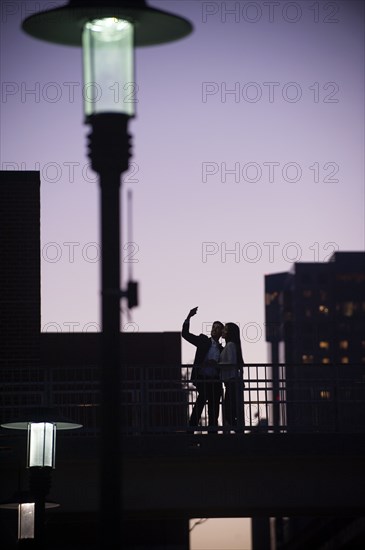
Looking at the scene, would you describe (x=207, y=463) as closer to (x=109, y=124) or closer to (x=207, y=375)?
(x=207, y=375)

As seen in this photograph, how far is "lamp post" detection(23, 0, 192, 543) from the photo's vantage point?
7.93 meters

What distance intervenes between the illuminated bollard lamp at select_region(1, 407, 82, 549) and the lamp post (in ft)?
15.4

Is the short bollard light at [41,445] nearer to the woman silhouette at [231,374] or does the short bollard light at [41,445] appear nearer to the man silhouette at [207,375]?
the woman silhouette at [231,374]

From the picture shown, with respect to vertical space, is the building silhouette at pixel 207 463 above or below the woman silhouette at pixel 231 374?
below

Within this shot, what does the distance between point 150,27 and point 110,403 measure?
7.92 ft

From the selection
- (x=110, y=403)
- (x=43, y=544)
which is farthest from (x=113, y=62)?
(x=43, y=544)

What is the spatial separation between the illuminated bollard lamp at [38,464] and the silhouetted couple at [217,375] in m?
7.33

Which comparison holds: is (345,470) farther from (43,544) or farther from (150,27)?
(150,27)

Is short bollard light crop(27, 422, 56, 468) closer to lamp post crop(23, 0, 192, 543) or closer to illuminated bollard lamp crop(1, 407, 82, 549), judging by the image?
illuminated bollard lamp crop(1, 407, 82, 549)

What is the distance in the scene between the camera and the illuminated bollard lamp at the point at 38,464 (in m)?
12.6

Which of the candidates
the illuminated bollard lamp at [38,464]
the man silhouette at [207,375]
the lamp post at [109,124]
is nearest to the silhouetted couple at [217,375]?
the man silhouette at [207,375]

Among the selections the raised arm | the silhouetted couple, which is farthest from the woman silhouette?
the raised arm

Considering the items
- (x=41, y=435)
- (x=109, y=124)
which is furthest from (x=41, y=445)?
(x=109, y=124)

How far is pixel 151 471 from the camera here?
21.3 metres
